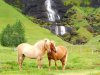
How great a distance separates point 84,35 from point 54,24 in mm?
17821

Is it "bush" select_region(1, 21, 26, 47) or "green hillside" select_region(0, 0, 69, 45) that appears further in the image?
"green hillside" select_region(0, 0, 69, 45)

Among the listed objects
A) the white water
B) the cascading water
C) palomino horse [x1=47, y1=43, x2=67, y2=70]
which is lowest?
the white water

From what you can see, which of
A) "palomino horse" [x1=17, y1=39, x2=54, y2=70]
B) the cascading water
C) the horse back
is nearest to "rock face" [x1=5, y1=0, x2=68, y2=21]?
the cascading water

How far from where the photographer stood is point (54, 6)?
600 ft

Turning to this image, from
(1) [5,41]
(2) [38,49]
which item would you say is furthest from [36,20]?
(2) [38,49]

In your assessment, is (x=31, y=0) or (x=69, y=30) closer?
(x=69, y=30)

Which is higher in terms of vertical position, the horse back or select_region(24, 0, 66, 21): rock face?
select_region(24, 0, 66, 21): rock face

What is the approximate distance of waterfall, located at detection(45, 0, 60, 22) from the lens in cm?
17575

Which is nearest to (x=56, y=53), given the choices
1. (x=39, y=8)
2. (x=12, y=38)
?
(x=12, y=38)

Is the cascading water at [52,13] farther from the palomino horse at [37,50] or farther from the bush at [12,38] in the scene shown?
the palomino horse at [37,50]

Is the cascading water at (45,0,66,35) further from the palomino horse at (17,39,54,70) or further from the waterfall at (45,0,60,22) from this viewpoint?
the palomino horse at (17,39,54,70)

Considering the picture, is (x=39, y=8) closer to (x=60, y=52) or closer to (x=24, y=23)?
(x=24, y=23)

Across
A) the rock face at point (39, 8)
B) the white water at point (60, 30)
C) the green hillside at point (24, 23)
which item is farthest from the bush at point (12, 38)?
the rock face at point (39, 8)

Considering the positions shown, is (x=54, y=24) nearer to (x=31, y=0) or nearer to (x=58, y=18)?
(x=58, y=18)
